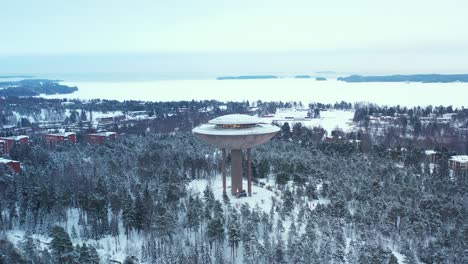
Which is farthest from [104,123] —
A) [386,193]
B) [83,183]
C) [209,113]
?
[386,193]

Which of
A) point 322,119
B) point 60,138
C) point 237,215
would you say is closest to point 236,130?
point 237,215

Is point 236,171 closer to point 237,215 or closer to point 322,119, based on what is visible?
point 237,215

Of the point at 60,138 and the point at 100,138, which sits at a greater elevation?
the point at 60,138

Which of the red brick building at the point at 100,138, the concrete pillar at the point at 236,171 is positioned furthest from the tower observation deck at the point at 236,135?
the red brick building at the point at 100,138

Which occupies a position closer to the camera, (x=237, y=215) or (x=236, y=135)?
(x=237, y=215)

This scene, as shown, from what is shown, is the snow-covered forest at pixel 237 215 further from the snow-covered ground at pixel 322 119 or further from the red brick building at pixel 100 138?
the snow-covered ground at pixel 322 119

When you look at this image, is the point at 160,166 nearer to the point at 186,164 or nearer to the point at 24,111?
the point at 186,164
